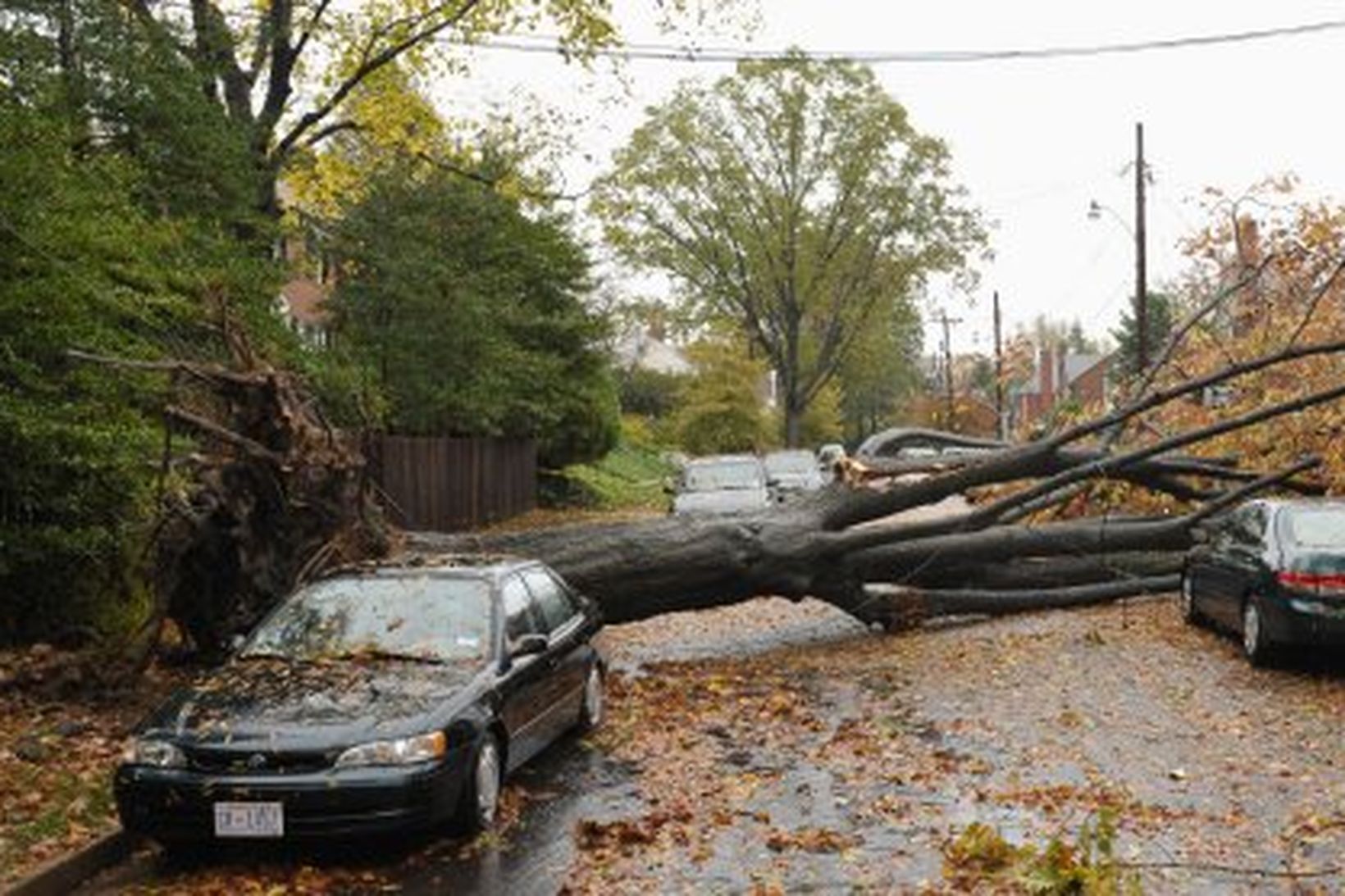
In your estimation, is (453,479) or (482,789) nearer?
(482,789)

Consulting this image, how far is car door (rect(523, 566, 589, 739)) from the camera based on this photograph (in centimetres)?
928

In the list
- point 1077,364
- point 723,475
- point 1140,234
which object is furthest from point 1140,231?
point 1077,364

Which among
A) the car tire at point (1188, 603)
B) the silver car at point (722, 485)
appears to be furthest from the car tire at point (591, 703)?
the silver car at point (722, 485)

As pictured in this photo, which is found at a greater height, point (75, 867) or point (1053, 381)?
point (1053, 381)

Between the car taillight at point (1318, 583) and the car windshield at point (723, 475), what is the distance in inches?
637

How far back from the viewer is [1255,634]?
12.1 m

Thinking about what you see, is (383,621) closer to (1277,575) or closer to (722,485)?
(1277,575)

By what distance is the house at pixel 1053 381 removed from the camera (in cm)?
9412

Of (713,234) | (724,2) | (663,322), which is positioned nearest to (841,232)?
(713,234)

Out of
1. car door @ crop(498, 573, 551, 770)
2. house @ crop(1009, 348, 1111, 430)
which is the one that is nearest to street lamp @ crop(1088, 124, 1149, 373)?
car door @ crop(498, 573, 551, 770)

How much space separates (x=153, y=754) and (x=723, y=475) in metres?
21.4

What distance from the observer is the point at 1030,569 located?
16562 millimetres

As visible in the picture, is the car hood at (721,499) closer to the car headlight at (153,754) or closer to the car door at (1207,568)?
the car door at (1207,568)

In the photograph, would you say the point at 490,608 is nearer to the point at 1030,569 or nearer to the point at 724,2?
the point at 1030,569
